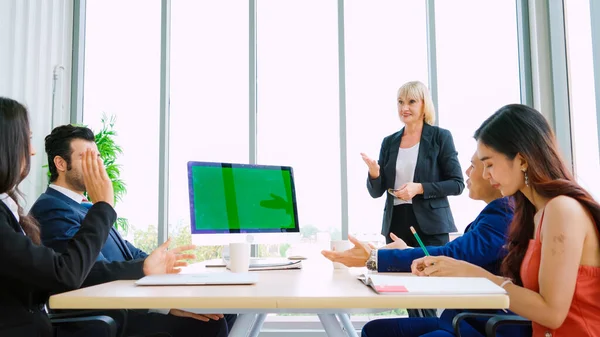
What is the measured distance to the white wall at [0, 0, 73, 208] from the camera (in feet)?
13.0

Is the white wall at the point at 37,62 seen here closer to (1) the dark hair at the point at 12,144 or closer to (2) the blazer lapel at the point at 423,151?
(1) the dark hair at the point at 12,144

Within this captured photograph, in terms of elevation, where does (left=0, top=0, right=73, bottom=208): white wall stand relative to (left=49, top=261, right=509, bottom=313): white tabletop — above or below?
above

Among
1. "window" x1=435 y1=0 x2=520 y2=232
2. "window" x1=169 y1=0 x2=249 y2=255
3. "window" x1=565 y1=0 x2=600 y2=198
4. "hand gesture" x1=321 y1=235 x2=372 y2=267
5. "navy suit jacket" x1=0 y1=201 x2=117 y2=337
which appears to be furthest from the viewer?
"window" x1=169 y1=0 x2=249 y2=255

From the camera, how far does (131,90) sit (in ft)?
15.9

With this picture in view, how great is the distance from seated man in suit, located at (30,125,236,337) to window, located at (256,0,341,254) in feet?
6.52

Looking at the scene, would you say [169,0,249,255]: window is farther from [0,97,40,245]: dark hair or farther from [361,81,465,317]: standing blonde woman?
[0,97,40,245]: dark hair

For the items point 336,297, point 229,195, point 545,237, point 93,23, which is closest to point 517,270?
point 545,237

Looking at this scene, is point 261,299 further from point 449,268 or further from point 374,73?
point 374,73

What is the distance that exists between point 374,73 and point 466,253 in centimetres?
297

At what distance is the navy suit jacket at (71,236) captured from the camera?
70.0 inches

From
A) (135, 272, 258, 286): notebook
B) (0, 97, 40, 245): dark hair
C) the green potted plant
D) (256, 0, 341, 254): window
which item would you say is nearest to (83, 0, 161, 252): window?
the green potted plant

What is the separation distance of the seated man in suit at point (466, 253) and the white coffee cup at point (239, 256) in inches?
13.0

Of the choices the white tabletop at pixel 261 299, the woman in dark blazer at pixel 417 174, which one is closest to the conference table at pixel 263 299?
the white tabletop at pixel 261 299

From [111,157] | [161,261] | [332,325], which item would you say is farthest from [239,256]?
[111,157]
